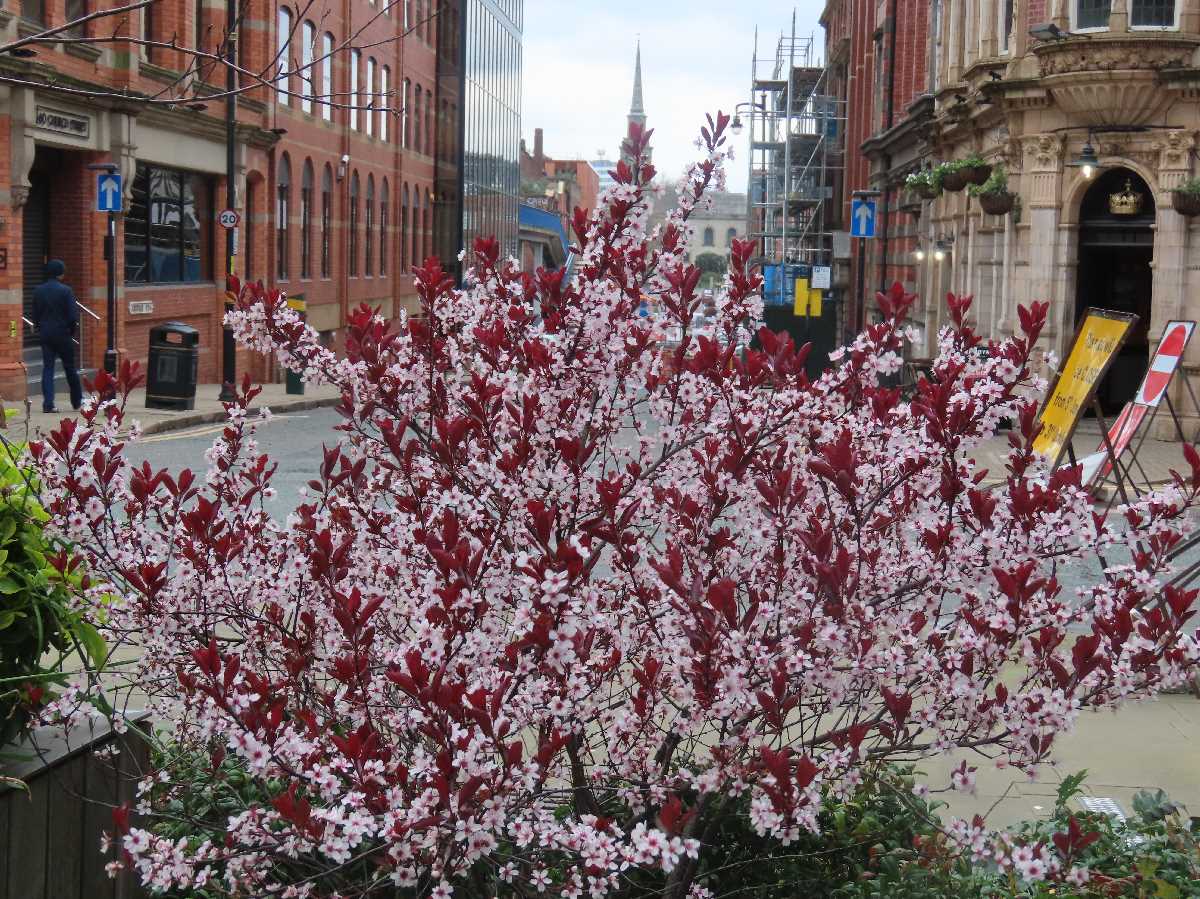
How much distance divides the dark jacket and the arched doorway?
54.2 feet

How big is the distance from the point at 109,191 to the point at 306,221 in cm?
1747

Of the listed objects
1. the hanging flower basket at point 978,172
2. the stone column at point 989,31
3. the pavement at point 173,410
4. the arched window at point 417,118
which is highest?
the arched window at point 417,118

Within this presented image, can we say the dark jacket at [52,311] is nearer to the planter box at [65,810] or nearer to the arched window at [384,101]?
the planter box at [65,810]

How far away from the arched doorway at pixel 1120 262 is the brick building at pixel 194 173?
12.1 metres

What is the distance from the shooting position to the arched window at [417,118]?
54.0 meters

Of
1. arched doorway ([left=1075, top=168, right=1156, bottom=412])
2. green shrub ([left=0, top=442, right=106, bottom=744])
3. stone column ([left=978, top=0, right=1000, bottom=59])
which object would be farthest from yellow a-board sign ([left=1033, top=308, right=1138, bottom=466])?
stone column ([left=978, top=0, right=1000, bottom=59])

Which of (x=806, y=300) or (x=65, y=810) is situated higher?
(x=806, y=300)

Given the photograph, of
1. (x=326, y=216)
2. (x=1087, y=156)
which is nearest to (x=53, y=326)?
(x=1087, y=156)

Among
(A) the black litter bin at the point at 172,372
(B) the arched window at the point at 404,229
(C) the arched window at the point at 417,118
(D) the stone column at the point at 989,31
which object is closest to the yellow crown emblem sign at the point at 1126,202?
(D) the stone column at the point at 989,31

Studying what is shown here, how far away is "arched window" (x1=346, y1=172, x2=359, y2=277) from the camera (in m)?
46.4

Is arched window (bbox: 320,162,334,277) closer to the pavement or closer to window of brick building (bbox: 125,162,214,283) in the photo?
window of brick building (bbox: 125,162,214,283)

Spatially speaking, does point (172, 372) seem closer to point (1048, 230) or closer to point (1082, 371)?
point (1048, 230)

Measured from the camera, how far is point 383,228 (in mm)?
51312

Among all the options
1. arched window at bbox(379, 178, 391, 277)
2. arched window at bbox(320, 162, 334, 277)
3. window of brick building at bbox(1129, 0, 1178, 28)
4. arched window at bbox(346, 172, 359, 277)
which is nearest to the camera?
window of brick building at bbox(1129, 0, 1178, 28)
